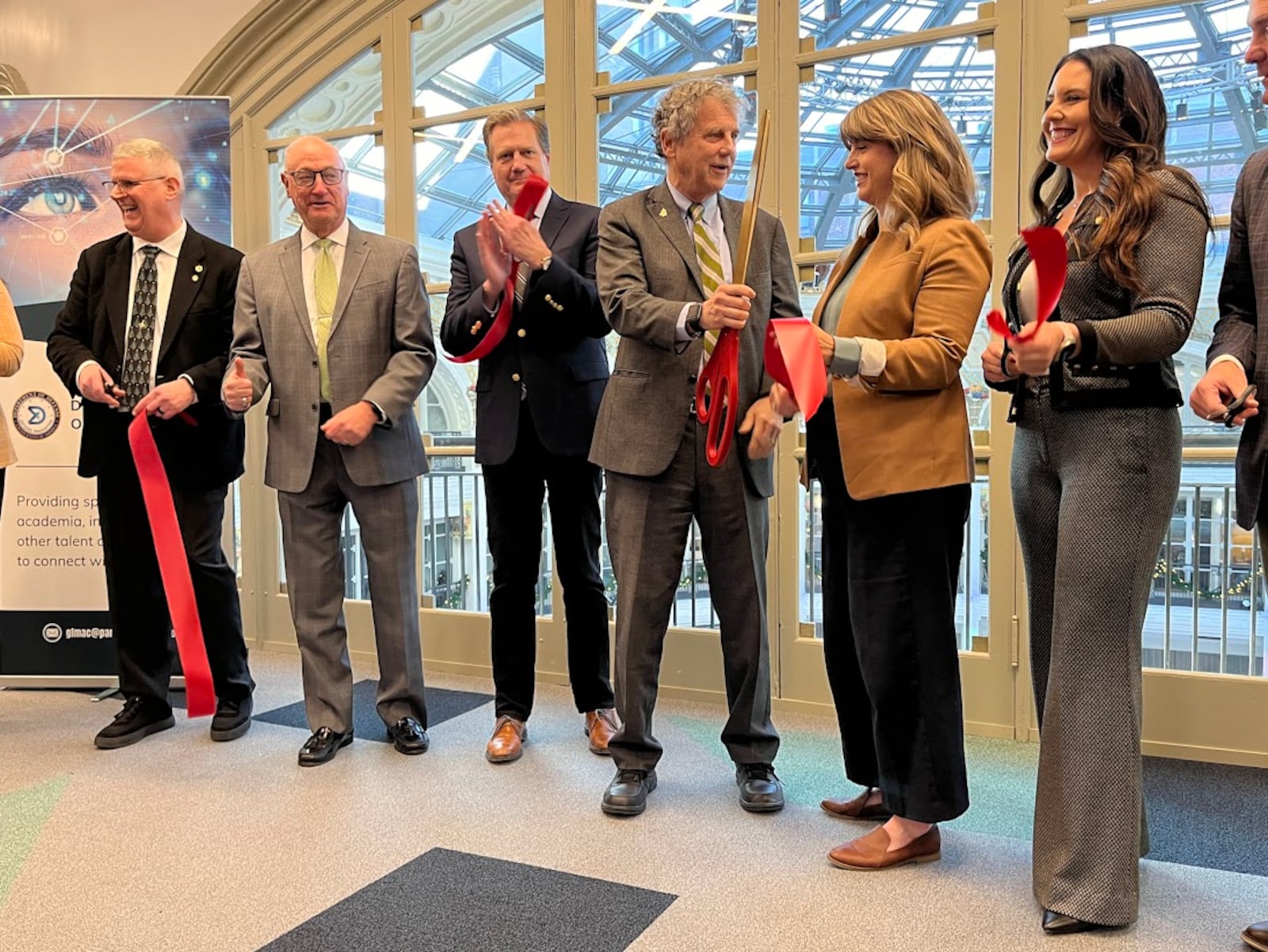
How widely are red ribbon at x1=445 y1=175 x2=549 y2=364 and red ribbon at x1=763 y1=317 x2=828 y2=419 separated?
40.0 inches

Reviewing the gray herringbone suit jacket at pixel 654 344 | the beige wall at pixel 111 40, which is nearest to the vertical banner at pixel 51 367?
the beige wall at pixel 111 40

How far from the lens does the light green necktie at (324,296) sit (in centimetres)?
295

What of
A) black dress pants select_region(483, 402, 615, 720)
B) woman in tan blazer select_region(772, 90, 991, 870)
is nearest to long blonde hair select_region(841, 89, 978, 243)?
woman in tan blazer select_region(772, 90, 991, 870)

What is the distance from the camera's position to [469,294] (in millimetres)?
2943

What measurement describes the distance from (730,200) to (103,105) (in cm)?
246

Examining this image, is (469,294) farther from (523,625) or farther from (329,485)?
(523,625)

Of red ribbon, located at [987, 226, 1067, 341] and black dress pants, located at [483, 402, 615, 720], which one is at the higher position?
red ribbon, located at [987, 226, 1067, 341]

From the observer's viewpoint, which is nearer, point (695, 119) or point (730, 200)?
point (695, 119)

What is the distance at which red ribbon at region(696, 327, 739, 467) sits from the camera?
2182mm

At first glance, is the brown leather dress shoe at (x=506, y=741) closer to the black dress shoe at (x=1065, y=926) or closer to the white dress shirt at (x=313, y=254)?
the white dress shirt at (x=313, y=254)

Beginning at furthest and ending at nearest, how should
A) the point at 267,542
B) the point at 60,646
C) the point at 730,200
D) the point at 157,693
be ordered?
the point at 267,542
the point at 60,646
the point at 157,693
the point at 730,200

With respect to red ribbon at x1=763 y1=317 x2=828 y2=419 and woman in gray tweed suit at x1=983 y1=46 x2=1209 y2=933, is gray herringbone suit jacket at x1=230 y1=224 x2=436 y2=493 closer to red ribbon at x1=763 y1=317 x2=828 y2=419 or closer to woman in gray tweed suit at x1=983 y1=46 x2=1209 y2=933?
red ribbon at x1=763 y1=317 x2=828 y2=419

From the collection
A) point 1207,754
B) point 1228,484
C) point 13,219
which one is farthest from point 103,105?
point 1207,754

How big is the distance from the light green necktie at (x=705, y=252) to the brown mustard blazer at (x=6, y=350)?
196cm
